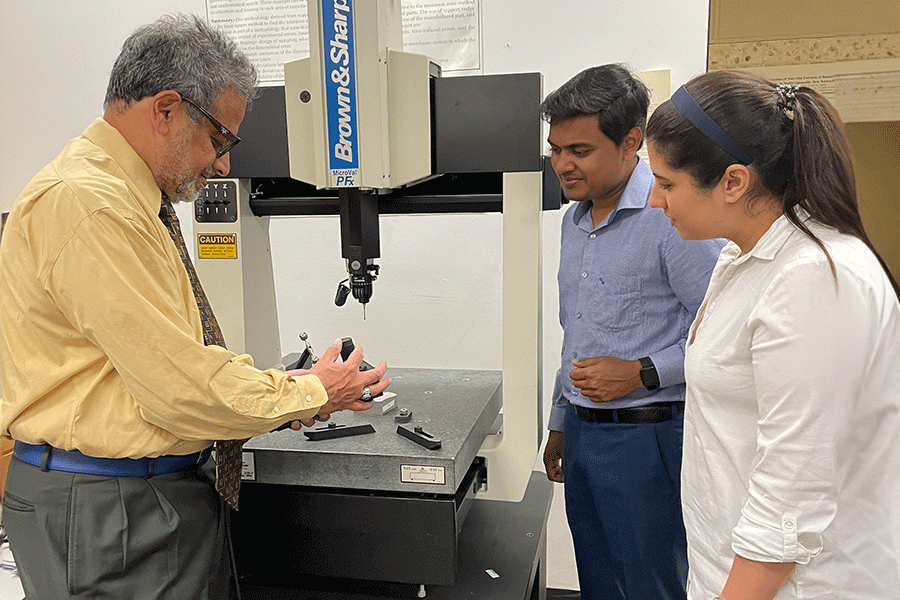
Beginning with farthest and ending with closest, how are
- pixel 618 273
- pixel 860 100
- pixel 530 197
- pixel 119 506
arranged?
1. pixel 860 100
2. pixel 618 273
3. pixel 530 197
4. pixel 119 506

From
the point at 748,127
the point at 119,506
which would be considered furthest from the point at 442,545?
the point at 748,127

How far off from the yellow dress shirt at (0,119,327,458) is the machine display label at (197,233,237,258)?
317 mm

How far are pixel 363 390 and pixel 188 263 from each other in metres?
0.36

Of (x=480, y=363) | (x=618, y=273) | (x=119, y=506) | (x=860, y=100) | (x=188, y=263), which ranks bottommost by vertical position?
(x=480, y=363)

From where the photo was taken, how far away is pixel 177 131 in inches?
41.7

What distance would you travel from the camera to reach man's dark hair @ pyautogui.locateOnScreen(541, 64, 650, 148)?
1.41 metres

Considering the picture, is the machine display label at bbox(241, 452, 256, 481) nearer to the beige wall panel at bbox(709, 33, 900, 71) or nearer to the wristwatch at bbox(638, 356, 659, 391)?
the wristwatch at bbox(638, 356, 659, 391)

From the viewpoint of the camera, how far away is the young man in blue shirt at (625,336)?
Result: 4.57ft

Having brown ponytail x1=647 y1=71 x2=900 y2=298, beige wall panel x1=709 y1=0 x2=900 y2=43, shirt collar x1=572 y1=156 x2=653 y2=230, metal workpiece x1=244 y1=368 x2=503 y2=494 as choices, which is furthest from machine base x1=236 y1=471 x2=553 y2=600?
beige wall panel x1=709 y1=0 x2=900 y2=43

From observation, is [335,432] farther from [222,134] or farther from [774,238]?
[774,238]

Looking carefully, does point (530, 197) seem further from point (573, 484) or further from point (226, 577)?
point (226, 577)

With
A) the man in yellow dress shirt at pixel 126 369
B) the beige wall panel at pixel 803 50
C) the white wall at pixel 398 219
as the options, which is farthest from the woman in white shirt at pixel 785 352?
the white wall at pixel 398 219

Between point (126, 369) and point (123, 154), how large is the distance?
1.11ft

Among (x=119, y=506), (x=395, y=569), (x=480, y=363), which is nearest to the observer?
(x=119, y=506)
